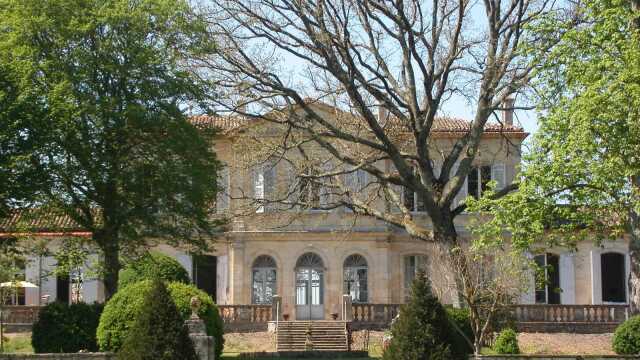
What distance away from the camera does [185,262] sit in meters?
38.5

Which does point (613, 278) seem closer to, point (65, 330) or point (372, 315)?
point (372, 315)

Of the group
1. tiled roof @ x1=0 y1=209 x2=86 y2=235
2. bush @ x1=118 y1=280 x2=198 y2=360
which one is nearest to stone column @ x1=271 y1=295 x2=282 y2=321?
tiled roof @ x1=0 y1=209 x2=86 y2=235

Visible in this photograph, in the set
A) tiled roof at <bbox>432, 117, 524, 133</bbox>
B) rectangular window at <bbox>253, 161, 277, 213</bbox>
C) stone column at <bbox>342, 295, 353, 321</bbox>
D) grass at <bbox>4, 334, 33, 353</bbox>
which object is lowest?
grass at <bbox>4, 334, 33, 353</bbox>

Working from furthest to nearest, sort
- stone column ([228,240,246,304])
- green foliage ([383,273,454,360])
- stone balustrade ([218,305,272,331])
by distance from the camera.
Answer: stone column ([228,240,246,304]) → stone balustrade ([218,305,272,331]) → green foliage ([383,273,454,360])

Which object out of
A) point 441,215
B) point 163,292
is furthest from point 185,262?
point 163,292

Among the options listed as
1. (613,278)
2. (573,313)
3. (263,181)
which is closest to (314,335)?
(263,181)

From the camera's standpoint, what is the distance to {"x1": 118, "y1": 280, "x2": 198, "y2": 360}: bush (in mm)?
16641

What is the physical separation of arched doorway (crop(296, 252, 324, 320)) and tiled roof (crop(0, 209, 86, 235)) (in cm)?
1188

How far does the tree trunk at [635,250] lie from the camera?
68.6ft

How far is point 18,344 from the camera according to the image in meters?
30.1

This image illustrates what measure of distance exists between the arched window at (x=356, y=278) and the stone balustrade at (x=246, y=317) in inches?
187

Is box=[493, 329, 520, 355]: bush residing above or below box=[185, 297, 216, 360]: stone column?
below

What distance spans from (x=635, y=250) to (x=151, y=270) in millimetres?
12947

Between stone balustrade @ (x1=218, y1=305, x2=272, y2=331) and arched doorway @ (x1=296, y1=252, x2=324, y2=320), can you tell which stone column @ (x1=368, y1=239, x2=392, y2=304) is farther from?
stone balustrade @ (x1=218, y1=305, x2=272, y2=331)
